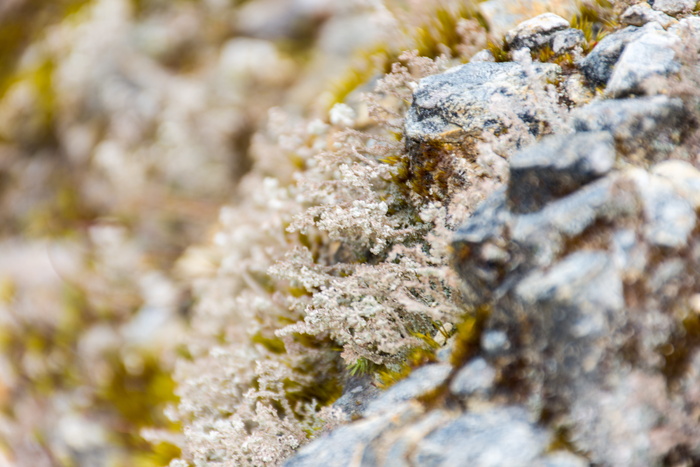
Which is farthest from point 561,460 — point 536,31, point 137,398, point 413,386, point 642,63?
point 137,398

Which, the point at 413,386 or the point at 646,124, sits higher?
the point at 646,124

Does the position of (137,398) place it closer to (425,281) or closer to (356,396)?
(356,396)

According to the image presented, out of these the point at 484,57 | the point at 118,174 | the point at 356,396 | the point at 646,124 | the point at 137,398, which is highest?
the point at 646,124

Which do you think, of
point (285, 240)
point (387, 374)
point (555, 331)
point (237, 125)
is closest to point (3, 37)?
point (237, 125)

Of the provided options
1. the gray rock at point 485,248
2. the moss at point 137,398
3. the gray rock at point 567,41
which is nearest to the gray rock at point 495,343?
the gray rock at point 485,248

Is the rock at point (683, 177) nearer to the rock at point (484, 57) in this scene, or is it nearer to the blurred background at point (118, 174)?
the rock at point (484, 57)

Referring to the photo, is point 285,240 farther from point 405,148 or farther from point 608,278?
point 608,278
